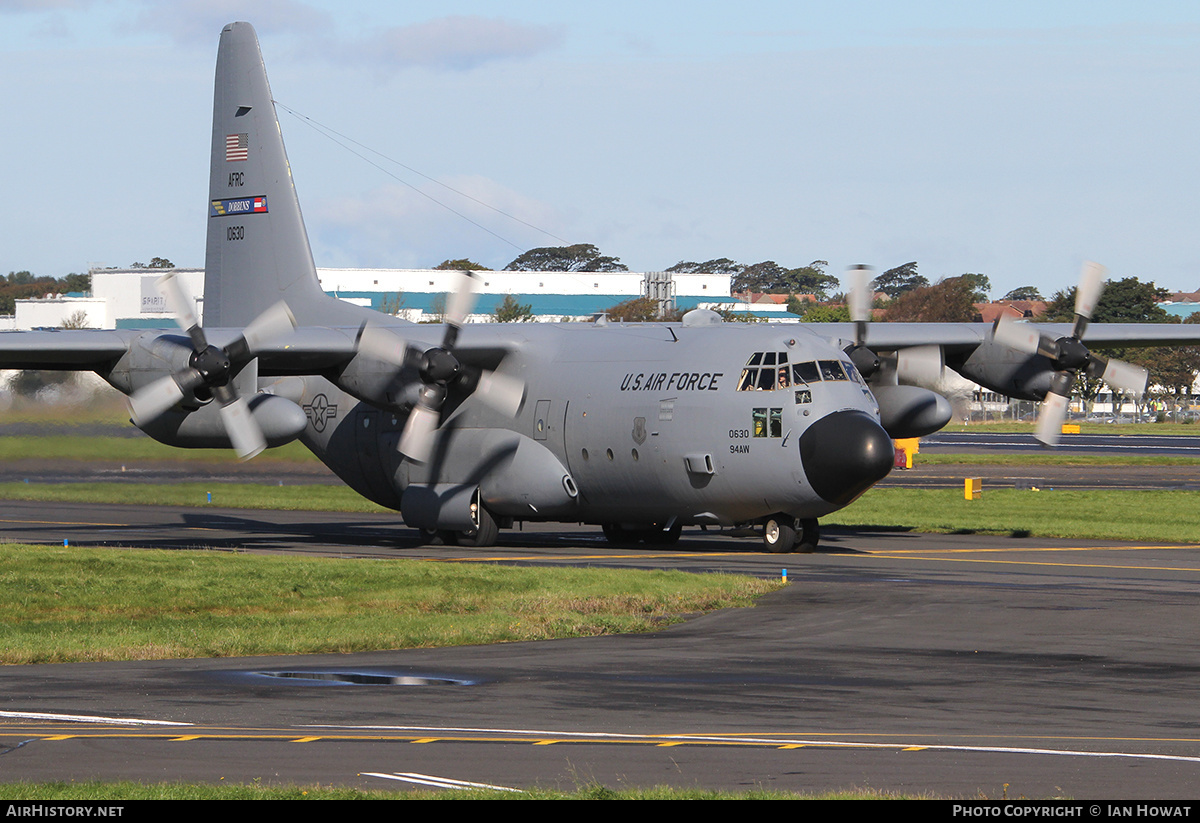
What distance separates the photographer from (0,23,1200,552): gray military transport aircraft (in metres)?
28.9

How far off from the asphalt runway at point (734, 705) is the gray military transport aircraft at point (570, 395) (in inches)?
179

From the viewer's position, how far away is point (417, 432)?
3144 centimetres

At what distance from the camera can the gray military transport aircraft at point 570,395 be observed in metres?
28.9

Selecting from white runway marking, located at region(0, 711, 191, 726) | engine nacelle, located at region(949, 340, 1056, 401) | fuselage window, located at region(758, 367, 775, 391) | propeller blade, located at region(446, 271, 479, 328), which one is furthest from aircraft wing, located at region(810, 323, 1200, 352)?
white runway marking, located at region(0, 711, 191, 726)

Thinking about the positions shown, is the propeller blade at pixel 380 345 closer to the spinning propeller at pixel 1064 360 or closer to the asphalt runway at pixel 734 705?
the asphalt runway at pixel 734 705

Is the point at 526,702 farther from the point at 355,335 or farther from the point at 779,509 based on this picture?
the point at 355,335

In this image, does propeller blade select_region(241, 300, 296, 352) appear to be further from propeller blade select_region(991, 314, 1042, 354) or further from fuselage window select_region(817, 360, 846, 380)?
propeller blade select_region(991, 314, 1042, 354)

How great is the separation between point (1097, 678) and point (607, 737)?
619 cm

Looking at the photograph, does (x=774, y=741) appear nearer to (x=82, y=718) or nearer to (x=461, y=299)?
(x=82, y=718)

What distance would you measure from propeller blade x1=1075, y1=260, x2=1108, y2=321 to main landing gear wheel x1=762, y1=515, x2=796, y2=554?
812 centimetres

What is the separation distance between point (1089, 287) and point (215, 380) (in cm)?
1860

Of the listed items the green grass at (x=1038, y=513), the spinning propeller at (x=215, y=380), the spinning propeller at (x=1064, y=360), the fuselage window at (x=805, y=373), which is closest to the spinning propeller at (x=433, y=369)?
the spinning propeller at (x=215, y=380)

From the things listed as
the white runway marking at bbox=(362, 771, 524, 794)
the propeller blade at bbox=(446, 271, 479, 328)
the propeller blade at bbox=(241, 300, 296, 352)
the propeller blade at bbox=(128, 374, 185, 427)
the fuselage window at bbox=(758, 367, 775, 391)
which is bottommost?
the white runway marking at bbox=(362, 771, 524, 794)

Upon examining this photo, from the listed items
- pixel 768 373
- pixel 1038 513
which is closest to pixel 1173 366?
pixel 1038 513
